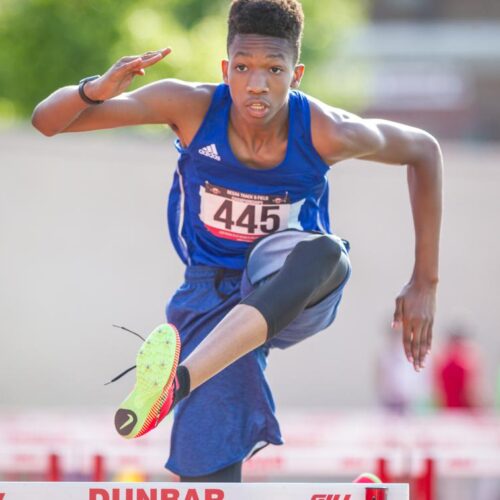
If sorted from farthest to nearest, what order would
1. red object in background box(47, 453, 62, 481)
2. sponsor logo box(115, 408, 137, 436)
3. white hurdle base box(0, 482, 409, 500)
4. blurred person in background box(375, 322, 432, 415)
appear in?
blurred person in background box(375, 322, 432, 415) < red object in background box(47, 453, 62, 481) < sponsor logo box(115, 408, 137, 436) < white hurdle base box(0, 482, 409, 500)

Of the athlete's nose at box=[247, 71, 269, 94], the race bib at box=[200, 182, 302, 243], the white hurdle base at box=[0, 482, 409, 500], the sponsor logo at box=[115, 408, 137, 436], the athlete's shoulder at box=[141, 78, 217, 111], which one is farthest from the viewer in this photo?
the race bib at box=[200, 182, 302, 243]

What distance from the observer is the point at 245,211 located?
4.16 metres

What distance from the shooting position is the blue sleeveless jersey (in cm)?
411

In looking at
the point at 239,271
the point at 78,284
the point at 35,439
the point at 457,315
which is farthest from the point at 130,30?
the point at 239,271

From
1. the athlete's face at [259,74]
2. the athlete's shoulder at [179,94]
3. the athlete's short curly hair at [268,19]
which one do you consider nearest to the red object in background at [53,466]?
the athlete's shoulder at [179,94]

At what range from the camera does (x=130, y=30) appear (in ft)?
52.3

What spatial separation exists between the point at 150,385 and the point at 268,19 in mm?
1207

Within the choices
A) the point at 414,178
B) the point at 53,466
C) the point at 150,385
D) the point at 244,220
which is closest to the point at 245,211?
the point at 244,220

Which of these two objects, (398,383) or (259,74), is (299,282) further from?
(398,383)

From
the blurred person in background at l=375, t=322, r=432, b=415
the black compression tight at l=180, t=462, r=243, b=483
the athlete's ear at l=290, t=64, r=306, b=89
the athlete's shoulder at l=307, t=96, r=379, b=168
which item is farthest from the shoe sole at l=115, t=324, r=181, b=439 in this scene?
the blurred person in background at l=375, t=322, r=432, b=415

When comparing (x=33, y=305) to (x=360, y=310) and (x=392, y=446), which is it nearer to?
(x=360, y=310)

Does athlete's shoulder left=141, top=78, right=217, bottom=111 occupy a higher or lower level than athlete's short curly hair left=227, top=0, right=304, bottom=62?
lower

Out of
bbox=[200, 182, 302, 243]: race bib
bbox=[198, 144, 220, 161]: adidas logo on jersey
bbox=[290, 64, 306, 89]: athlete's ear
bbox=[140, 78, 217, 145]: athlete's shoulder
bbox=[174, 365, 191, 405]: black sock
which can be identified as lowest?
bbox=[174, 365, 191, 405]: black sock

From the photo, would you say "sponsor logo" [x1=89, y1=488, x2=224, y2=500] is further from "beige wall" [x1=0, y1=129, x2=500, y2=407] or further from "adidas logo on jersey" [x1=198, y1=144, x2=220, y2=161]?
"beige wall" [x1=0, y1=129, x2=500, y2=407]
